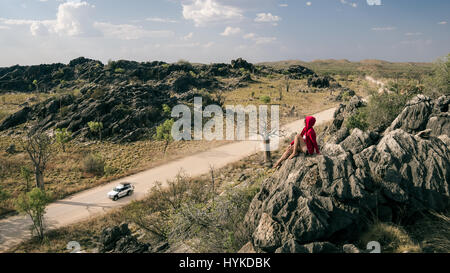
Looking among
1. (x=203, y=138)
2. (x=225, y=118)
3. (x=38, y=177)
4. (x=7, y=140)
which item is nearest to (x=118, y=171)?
(x=38, y=177)

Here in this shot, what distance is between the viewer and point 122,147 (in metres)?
35.0

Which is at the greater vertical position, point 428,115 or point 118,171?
point 428,115

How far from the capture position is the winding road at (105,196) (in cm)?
1745

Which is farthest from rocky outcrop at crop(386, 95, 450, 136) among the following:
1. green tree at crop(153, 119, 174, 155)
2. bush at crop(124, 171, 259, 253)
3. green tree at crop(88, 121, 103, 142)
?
green tree at crop(88, 121, 103, 142)

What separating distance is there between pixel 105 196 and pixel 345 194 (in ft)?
65.8

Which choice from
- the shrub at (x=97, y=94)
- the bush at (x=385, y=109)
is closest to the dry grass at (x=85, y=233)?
the bush at (x=385, y=109)

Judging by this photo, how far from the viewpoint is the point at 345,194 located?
24.3 feet

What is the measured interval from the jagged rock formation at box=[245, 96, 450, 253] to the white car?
15.5 meters

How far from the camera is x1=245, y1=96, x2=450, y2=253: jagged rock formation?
6680mm

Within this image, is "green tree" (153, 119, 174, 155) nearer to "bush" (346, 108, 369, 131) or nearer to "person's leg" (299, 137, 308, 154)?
"bush" (346, 108, 369, 131)

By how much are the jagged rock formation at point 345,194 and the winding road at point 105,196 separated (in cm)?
1570

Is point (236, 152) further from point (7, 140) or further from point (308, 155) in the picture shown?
point (7, 140)

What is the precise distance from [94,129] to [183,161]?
61.8ft

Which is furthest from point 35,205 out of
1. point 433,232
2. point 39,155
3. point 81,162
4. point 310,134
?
point 433,232
